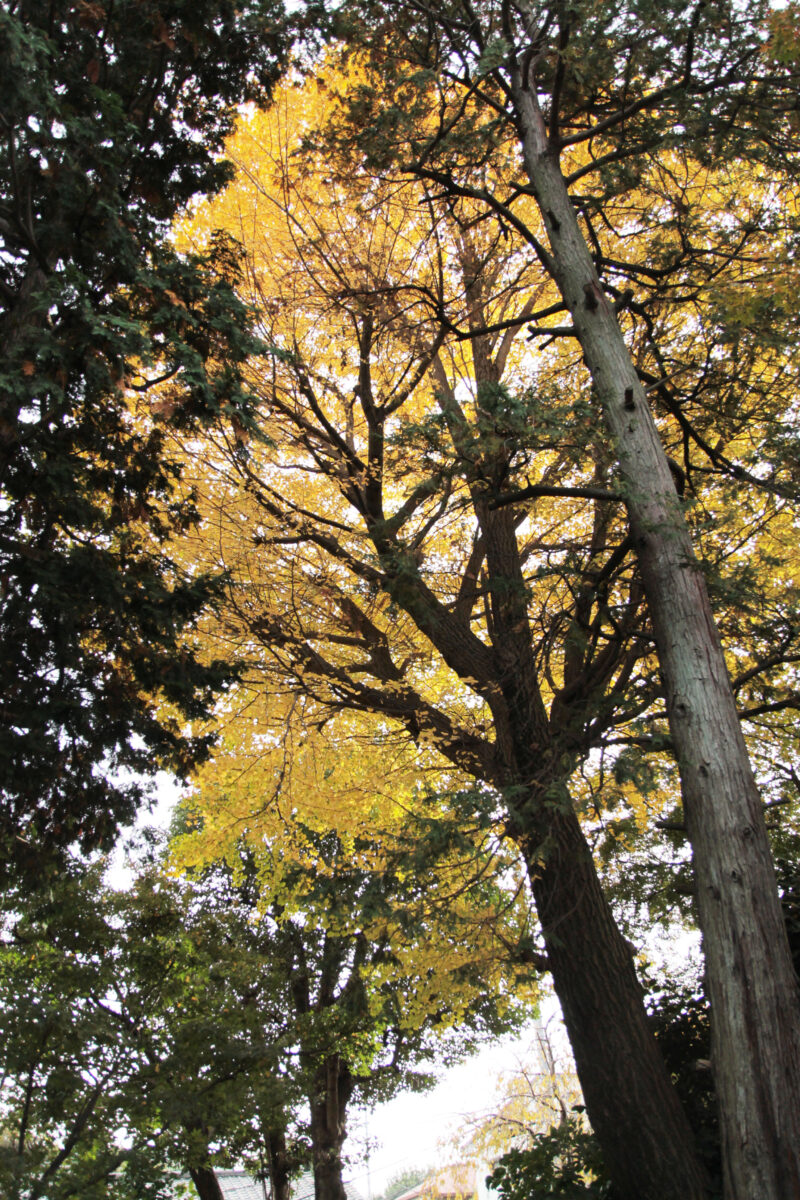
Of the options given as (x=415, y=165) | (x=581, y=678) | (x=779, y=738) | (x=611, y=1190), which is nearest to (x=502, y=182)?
(x=415, y=165)

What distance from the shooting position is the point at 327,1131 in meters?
11.7

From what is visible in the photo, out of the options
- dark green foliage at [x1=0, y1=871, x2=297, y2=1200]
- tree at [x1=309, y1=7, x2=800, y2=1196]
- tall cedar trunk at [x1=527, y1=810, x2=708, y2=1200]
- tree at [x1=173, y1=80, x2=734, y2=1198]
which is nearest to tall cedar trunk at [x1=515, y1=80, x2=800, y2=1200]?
tree at [x1=309, y1=7, x2=800, y2=1196]

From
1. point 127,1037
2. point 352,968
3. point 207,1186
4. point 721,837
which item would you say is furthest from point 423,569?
point 207,1186

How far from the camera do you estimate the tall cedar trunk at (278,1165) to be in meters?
11.2

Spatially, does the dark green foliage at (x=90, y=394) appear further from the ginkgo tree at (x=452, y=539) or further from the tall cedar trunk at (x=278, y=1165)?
the tall cedar trunk at (x=278, y=1165)

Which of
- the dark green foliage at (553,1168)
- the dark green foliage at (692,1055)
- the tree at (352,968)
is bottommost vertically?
the dark green foliage at (553,1168)

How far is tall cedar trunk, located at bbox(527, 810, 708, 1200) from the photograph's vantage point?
14.4ft

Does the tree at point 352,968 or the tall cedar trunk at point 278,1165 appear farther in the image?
the tall cedar trunk at point 278,1165

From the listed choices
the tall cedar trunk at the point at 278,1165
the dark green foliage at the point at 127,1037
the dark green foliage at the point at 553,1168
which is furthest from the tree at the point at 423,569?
the tall cedar trunk at the point at 278,1165

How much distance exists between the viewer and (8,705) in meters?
4.36

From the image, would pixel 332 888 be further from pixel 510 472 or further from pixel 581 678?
pixel 510 472

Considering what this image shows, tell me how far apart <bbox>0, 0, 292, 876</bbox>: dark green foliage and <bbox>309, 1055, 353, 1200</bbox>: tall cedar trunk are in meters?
8.30

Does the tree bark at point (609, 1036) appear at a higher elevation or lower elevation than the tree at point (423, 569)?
lower

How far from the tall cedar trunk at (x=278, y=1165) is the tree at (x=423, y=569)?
6986mm
